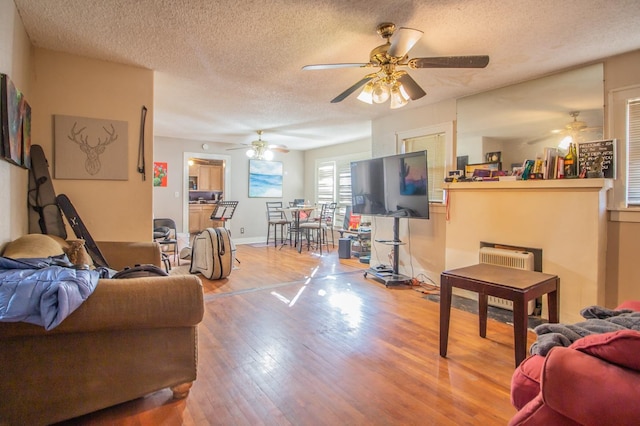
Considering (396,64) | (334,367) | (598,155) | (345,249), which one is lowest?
(334,367)

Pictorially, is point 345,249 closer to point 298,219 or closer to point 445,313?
point 298,219

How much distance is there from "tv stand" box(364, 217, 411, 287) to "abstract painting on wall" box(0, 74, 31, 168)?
11.5 ft

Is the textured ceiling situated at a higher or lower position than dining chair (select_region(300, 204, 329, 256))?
higher

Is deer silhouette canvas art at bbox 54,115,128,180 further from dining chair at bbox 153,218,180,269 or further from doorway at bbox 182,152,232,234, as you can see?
doorway at bbox 182,152,232,234

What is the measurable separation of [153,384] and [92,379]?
273mm

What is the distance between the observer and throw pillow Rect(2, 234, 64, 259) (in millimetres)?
1861

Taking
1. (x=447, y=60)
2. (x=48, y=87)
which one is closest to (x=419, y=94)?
(x=447, y=60)

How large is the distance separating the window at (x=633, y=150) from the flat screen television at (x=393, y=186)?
1675mm

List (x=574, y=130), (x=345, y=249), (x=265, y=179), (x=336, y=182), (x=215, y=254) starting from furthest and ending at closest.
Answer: (x=265, y=179) < (x=336, y=182) < (x=345, y=249) < (x=215, y=254) < (x=574, y=130)

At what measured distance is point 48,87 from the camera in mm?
2787

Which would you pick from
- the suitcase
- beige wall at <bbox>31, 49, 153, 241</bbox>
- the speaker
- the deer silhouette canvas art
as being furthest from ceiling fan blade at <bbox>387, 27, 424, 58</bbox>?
the speaker

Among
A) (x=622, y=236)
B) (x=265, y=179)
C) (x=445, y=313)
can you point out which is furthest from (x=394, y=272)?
(x=265, y=179)

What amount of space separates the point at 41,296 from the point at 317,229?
575cm

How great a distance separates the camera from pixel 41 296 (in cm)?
130
